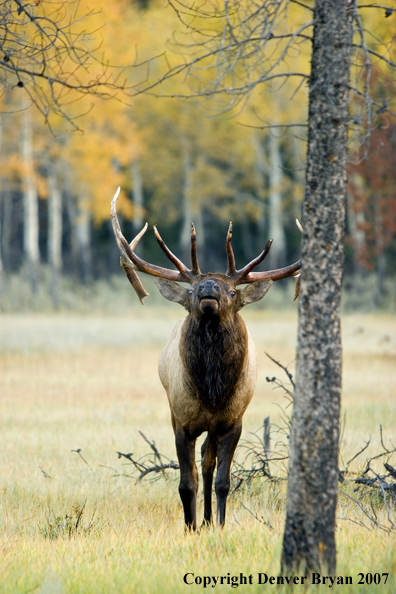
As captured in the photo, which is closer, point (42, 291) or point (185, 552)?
point (185, 552)

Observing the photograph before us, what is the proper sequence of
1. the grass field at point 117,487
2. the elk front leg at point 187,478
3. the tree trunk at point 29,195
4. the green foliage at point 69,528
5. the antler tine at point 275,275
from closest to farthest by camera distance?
the grass field at point 117,487, the green foliage at point 69,528, the elk front leg at point 187,478, the antler tine at point 275,275, the tree trunk at point 29,195

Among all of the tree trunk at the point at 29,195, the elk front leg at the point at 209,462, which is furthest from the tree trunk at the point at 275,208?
the elk front leg at the point at 209,462

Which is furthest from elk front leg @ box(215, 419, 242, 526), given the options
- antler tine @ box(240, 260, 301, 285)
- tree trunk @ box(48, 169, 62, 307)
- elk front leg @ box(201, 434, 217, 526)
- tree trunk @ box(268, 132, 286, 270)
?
tree trunk @ box(268, 132, 286, 270)

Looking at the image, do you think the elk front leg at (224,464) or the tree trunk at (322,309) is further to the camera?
the elk front leg at (224,464)

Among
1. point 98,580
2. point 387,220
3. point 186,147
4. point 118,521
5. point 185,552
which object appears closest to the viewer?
point 98,580

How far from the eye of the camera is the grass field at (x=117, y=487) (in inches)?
147

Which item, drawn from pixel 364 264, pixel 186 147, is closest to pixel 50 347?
pixel 364 264

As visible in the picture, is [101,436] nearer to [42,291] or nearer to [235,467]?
[235,467]

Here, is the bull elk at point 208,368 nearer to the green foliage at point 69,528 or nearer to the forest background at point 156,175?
the green foliage at point 69,528

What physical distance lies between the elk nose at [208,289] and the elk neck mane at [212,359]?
0.20 m

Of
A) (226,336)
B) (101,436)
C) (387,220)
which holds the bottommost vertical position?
(101,436)

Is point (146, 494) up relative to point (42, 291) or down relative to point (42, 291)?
down

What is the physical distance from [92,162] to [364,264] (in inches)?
407

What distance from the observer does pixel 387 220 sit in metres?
21.9
